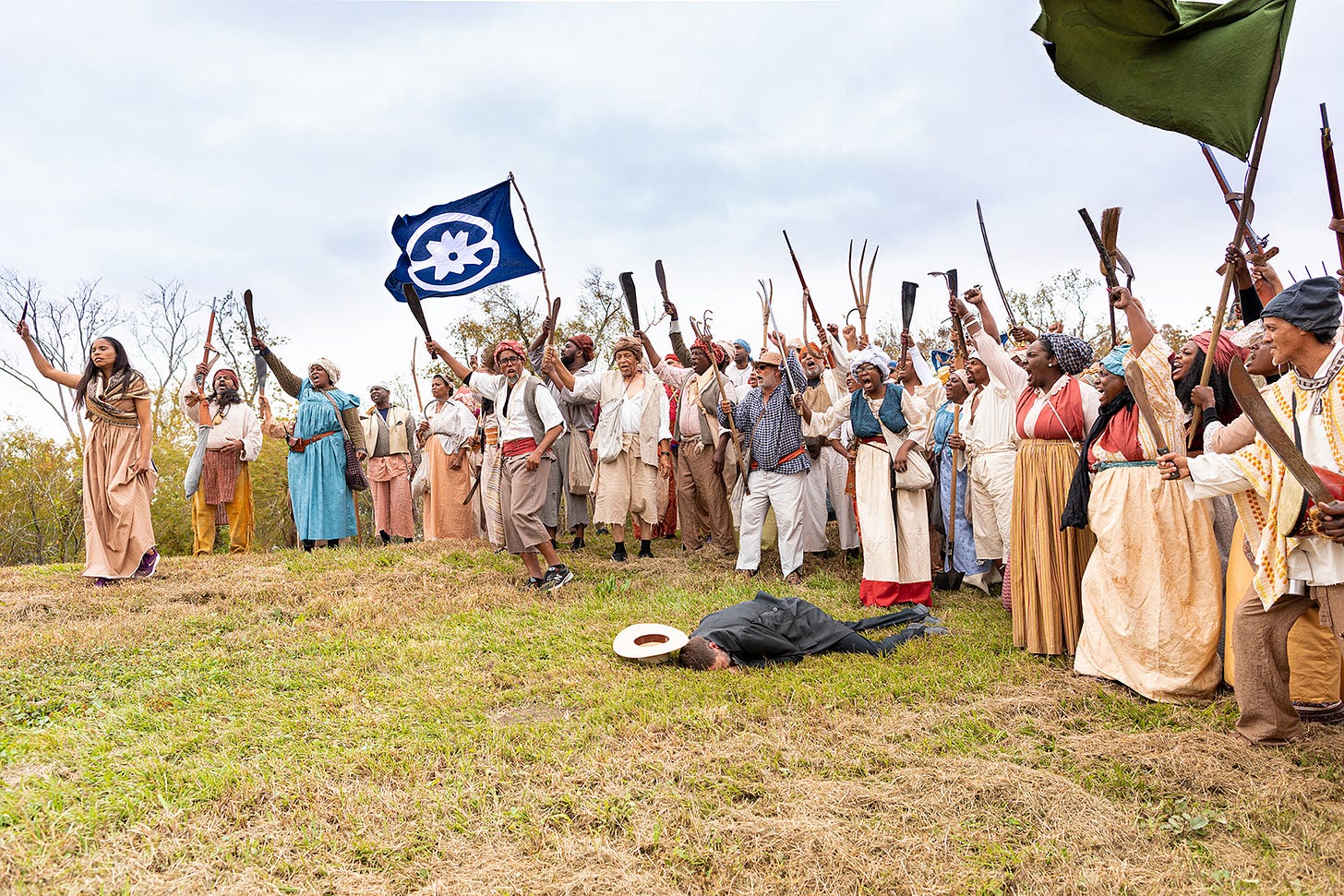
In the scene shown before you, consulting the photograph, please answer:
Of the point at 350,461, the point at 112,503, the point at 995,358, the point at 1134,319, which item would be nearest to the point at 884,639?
the point at 995,358

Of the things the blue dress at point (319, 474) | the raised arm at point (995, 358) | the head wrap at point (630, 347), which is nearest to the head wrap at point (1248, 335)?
the raised arm at point (995, 358)

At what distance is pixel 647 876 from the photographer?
8.48 feet

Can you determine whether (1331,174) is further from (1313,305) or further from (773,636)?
(773,636)

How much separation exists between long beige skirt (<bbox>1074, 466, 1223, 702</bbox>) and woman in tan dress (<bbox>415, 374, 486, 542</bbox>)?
7.60 metres

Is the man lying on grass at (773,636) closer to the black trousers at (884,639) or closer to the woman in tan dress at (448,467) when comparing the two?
the black trousers at (884,639)

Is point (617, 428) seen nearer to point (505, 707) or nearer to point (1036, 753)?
point (505, 707)

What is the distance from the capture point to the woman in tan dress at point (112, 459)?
6.93m

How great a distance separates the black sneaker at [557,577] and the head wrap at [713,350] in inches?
104

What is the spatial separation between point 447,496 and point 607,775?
25.5 feet

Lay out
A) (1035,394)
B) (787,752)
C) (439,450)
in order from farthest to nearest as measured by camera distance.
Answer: (439,450)
(1035,394)
(787,752)

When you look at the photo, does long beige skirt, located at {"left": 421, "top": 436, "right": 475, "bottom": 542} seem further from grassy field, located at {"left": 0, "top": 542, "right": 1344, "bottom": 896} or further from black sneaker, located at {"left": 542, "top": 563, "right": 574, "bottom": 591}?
grassy field, located at {"left": 0, "top": 542, "right": 1344, "bottom": 896}

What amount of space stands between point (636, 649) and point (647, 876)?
2192 mm

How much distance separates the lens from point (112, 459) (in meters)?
6.95

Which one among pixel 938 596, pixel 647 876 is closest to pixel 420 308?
pixel 938 596
